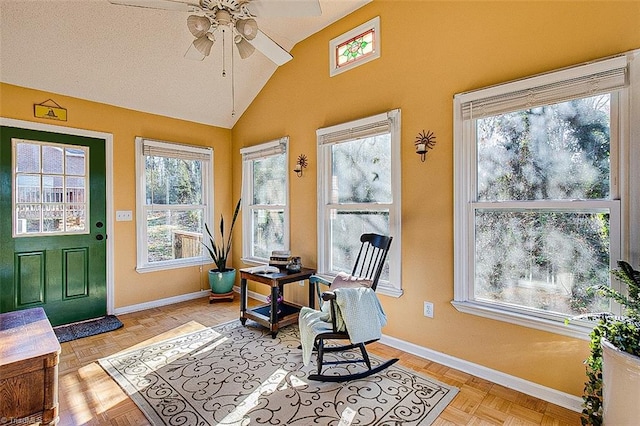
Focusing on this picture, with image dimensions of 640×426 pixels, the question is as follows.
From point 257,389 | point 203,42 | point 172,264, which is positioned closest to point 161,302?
point 172,264

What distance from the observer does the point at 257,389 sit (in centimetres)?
217

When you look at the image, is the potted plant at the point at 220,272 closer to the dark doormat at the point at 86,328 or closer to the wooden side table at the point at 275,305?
the wooden side table at the point at 275,305

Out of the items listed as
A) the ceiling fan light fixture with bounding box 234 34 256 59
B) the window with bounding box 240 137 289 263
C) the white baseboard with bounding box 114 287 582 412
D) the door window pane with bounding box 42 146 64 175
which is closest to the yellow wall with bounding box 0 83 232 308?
the door window pane with bounding box 42 146 64 175

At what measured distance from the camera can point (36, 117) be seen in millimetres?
3225

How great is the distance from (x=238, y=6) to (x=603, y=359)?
2885mm

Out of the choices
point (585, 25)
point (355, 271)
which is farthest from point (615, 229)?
point (355, 271)

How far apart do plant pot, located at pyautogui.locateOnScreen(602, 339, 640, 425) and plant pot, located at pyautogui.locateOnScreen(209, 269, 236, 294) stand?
3.73 metres

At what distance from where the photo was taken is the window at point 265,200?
394 centimetres

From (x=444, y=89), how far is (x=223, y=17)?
170cm

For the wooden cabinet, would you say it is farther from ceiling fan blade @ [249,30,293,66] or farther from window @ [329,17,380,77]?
window @ [329,17,380,77]

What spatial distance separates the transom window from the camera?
10.4 feet

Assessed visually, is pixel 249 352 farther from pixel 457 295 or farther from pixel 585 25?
pixel 585 25

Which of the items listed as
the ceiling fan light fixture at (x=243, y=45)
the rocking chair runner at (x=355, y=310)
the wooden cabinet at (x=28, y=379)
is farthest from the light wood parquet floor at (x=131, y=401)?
the ceiling fan light fixture at (x=243, y=45)

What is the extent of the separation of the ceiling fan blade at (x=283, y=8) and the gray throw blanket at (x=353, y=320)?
73.8 inches
